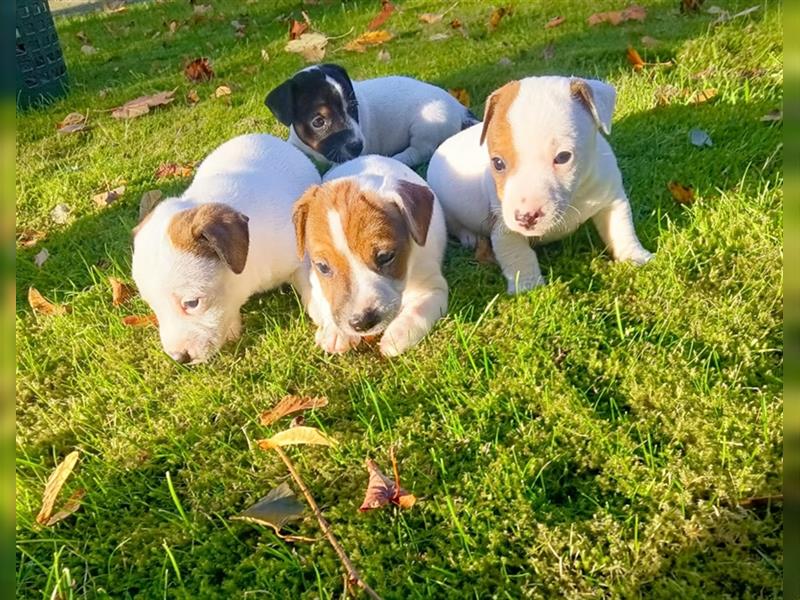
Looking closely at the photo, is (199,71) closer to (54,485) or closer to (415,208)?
(415,208)

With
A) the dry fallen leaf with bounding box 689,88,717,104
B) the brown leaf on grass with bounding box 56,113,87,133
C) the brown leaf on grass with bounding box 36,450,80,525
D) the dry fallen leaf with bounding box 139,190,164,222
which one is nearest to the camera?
the brown leaf on grass with bounding box 36,450,80,525

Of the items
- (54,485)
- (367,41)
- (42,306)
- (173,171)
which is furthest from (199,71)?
(54,485)

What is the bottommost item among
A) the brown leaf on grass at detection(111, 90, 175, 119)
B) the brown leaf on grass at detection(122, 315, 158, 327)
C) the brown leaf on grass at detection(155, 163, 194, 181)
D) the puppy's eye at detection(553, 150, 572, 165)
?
the brown leaf on grass at detection(122, 315, 158, 327)

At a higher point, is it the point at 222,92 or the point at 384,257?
the point at 384,257

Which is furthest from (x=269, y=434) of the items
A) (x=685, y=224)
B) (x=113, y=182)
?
Answer: (x=113, y=182)

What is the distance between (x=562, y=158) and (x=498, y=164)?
301mm

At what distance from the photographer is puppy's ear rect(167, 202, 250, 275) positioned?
3113 millimetres

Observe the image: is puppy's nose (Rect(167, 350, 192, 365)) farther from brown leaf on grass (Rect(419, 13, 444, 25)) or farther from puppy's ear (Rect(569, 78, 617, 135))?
brown leaf on grass (Rect(419, 13, 444, 25))

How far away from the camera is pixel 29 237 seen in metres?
4.74

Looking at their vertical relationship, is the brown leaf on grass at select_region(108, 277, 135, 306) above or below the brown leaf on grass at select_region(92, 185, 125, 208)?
below

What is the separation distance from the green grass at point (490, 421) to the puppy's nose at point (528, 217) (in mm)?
372

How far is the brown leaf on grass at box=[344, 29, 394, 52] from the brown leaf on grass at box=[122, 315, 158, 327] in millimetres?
5012

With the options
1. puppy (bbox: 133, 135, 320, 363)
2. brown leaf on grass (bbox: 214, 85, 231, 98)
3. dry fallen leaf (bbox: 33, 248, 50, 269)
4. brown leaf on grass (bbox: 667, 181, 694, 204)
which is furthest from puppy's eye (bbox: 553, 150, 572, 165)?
brown leaf on grass (bbox: 214, 85, 231, 98)

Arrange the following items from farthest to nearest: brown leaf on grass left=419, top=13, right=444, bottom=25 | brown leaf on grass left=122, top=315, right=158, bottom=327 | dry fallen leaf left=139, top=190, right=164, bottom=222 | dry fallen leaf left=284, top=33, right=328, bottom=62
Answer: brown leaf on grass left=419, top=13, right=444, bottom=25 → dry fallen leaf left=284, top=33, right=328, bottom=62 → dry fallen leaf left=139, top=190, right=164, bottom=222 → brown leaf on grass left=122, top=315, right=158, bottom=327
